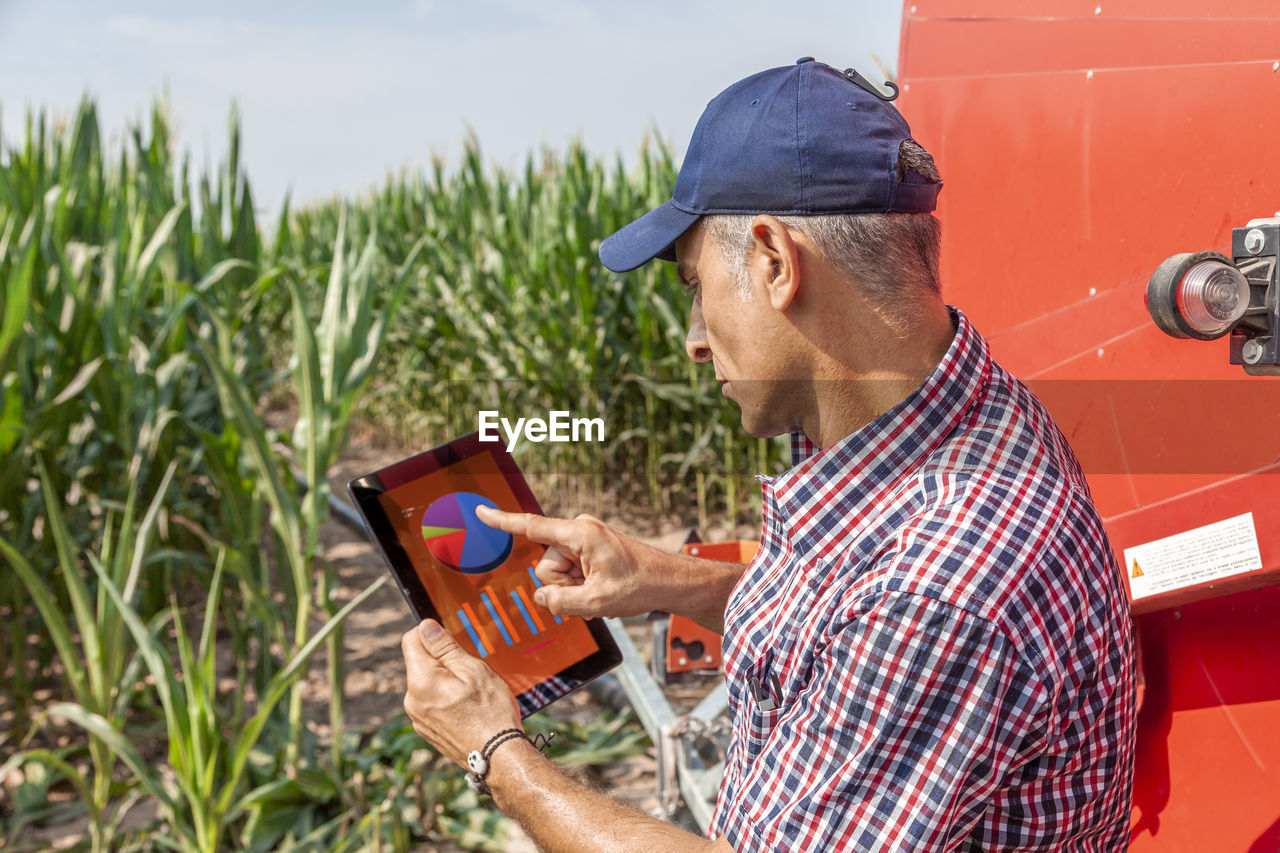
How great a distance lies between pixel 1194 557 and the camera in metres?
1.00

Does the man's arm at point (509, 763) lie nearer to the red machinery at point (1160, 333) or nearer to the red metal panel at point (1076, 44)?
the red machinery at point (1160, 333)

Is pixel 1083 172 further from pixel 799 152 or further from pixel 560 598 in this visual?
pixel 560 598

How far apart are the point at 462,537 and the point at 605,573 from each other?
0.67 ft

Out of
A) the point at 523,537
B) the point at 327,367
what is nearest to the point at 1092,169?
the point at 523,537

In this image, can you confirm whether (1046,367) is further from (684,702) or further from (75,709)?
(684,702)

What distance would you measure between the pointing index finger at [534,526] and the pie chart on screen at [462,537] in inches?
1.6

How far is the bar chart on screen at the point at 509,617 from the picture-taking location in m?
1.36

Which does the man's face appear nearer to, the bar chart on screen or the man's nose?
the man's nose

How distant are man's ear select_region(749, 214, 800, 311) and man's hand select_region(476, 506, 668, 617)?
496 mm

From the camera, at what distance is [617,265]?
44.5 inches

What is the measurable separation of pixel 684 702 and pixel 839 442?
96.2 inches

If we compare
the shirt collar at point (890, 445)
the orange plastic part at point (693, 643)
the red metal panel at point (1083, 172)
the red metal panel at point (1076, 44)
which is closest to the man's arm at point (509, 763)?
the shirt collar at point (890, 445)

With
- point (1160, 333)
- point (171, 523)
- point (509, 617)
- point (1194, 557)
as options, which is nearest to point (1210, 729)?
point (1194, 557)

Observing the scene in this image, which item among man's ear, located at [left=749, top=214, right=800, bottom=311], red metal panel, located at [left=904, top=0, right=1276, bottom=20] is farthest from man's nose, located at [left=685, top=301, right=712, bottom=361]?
red metal panel, located at [left=904, top=0, right=1276, bottom=20]
